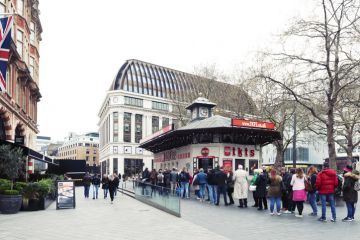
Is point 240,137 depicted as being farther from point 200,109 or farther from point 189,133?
point 200,109

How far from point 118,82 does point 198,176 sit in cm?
7447

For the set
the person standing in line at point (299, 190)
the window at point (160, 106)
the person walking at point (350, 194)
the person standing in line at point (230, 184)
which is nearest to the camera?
the person walking at point (350, 194)

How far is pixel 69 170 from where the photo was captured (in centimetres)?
4881

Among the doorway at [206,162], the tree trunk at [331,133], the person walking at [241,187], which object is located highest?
the tree trunk at [331,133]

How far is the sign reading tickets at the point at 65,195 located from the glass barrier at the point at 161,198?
360 cm

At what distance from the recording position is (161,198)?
54.0ft

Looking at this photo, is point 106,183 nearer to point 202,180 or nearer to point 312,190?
point 202,180

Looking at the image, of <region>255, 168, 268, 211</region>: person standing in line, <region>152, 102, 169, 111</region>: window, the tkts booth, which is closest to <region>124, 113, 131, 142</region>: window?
<region>152, 102, 169, 111</region>: window

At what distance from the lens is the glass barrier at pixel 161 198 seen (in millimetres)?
14242

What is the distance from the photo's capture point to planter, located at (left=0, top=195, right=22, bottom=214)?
1534 centimetres

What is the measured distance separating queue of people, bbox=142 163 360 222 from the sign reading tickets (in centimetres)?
552

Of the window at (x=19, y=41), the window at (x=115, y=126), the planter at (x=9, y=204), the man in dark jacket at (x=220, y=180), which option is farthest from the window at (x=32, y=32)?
the window at (x=115, y=126)

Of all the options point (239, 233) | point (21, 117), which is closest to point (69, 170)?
point (21, 117)

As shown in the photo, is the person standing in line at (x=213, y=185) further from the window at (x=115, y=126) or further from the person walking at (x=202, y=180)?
the window at (x=115, y=126)
